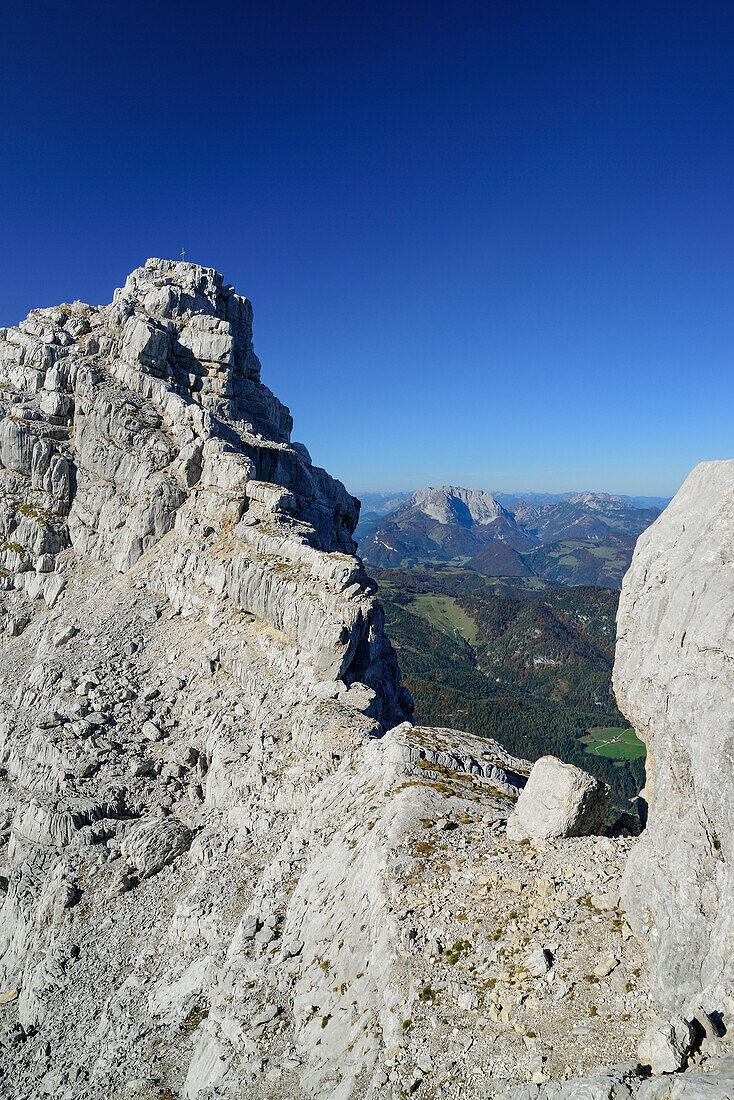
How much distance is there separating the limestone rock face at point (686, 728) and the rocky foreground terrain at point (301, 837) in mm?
80

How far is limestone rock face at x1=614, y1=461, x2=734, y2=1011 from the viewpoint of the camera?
1414 cm

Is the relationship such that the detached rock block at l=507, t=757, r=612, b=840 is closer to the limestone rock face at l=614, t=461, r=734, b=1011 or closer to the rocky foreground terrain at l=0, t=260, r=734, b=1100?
the rocky foreground terrain at l=0, t=260, r=734, b=1100

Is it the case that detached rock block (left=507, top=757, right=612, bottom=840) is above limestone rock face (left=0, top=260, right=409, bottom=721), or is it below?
below

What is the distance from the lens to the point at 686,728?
1557cm

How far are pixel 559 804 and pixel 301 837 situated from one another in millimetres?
15964

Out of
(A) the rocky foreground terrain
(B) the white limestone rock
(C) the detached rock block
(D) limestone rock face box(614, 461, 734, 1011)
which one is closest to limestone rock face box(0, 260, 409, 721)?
(A) the rocky foreground terrain

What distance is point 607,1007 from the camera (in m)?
14.9

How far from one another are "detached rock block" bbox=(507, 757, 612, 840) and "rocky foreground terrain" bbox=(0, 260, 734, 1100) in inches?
4.4

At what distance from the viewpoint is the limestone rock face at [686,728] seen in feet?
46.4

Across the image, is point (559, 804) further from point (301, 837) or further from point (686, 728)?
point (301, 837)

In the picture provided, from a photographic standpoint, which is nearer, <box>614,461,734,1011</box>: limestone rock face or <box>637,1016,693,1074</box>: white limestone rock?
<box>637,1016,693,1074</box>: white limestone rock

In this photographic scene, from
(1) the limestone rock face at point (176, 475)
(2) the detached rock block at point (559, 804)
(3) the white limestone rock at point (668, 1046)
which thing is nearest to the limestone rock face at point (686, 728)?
(3) the white limestone rock at point (668, 1046)

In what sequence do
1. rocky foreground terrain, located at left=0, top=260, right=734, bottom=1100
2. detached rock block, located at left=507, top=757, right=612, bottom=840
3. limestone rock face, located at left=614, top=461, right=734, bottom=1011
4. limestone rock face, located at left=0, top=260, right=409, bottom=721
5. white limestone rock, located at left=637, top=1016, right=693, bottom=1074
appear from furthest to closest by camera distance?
1. limestone rock face, located at left=0, top=260, right=409, bottom=721
2. detached rock block, located at left=507, top=757, right=612, bottom=840
3. rocky foreground terrain, located at left=0, top=260, right=734, bottom=1100
4. limestone rock face, located at left=614, top=461, right=734, bottom=1011
5. white limestone rock, located at left=637, top=1016, right=693, bottom=1074

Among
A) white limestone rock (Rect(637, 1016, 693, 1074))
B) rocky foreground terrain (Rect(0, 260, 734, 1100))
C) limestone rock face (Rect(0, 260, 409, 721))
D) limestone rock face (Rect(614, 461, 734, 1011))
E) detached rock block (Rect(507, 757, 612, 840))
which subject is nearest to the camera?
white limestone rock (Rect(637, 1016, 693, 1074))
